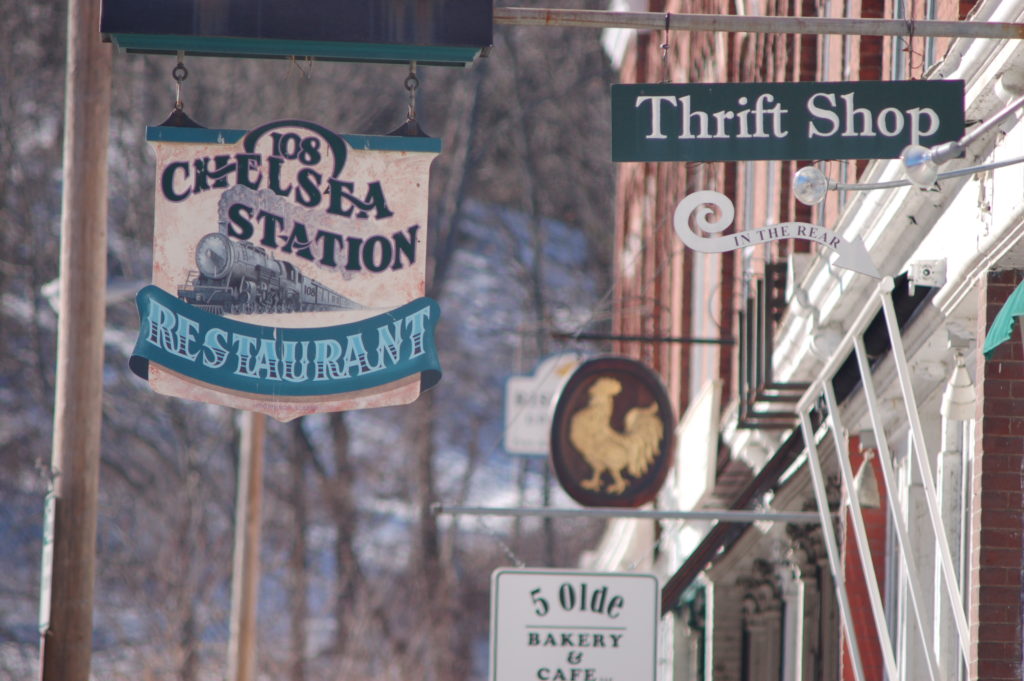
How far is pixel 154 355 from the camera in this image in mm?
8070

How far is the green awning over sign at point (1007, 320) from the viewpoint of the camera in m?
7.27

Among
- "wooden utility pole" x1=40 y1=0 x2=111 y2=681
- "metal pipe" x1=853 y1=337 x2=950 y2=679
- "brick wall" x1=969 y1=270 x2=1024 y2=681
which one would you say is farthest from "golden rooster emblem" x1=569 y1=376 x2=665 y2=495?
"brick wall" x1=969 y1=270 x2=1024 y2=681

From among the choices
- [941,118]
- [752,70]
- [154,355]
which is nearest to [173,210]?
[154,355]

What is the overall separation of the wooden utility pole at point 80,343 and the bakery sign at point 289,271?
160cm

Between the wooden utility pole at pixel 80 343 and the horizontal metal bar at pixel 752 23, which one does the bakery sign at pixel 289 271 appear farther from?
the wooden utility pole at pixel 80 343

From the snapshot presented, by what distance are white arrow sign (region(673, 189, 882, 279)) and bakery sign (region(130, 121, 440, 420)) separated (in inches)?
49.4

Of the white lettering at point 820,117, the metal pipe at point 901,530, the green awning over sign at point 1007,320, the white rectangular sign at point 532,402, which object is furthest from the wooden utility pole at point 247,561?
the green awning over sign at point 1007,320

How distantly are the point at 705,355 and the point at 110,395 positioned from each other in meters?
19.2

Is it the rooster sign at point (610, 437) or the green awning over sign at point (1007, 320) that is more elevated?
the rooster sign at point (610, 437)

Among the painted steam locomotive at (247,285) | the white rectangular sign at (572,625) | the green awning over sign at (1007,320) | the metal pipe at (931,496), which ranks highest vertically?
the painted steam locomotive at (247,285)

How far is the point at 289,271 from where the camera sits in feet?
27.0

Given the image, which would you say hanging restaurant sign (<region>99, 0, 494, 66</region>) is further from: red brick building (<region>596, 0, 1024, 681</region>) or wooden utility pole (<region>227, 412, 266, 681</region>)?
wooden utility pole (<region>227, 412, 266, 681</region>)

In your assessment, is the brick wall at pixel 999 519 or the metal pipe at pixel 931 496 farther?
the brick wall at pixel 999 519

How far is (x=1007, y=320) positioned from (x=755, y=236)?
1.15 meters
